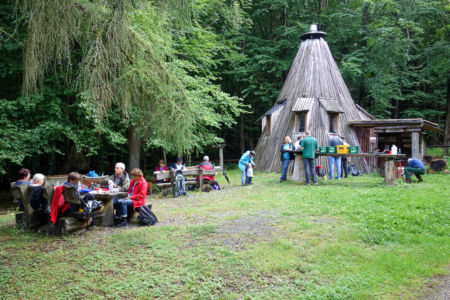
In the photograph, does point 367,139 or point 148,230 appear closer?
point 148,230

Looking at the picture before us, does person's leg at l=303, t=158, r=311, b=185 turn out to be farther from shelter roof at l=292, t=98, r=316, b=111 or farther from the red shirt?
shelter roof at l=292, t=98, r=316, b=111

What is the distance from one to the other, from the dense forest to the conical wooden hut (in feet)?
7.04

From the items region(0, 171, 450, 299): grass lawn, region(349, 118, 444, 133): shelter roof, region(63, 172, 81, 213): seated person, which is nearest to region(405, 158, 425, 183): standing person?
region(0, 171, 450, 299): grass lawn

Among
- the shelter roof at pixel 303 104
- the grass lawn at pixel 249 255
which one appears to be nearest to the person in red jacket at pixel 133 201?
the grass lawn at pixel 249 255

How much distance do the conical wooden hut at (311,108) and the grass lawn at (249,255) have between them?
9.22 meters

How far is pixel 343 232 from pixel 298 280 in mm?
1872

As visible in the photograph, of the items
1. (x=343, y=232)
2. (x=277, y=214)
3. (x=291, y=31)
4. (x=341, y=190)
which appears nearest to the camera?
(x=343, y=232)

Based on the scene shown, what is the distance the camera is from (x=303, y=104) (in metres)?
16.6

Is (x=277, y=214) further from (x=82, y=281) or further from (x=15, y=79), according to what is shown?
(x=15, y=79)

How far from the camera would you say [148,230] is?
612cm

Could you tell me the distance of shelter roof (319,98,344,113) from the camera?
53.9 feet

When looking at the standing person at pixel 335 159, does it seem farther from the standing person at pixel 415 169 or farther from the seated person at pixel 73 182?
the seated person at pixel 73 182

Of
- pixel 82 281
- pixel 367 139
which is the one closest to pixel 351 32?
pixel 367 139

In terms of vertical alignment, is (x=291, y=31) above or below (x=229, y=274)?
above
